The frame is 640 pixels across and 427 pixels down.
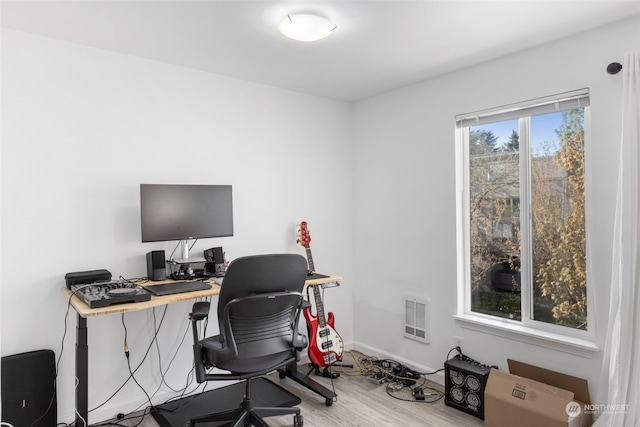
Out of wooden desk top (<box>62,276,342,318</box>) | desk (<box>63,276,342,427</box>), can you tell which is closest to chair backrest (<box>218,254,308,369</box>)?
wooden desk top (<box>62,276,342,318</box>)

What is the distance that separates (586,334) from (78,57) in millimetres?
3655

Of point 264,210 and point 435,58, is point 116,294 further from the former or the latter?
point 435,58

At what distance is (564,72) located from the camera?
249cm

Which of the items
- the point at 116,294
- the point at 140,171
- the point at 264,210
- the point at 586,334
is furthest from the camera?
the point at 264,210

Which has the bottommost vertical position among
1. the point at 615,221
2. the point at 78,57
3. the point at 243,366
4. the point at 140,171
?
the point at 243,366

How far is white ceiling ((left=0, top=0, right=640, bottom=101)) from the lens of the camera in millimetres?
2086

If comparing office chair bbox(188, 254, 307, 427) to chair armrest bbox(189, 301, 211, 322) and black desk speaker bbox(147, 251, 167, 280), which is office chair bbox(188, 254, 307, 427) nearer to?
chair armrest bbox(189, 301, 211, 322)

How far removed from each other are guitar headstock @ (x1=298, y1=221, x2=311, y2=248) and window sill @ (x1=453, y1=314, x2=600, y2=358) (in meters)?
1.35

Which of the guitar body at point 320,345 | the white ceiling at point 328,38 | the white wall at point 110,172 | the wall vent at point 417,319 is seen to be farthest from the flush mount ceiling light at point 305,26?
the wall vent at point 417,319

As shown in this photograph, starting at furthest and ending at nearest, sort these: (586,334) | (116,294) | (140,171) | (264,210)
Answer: (264,210), (140,171), (586,334), (116,294)

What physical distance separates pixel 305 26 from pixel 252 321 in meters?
1.66

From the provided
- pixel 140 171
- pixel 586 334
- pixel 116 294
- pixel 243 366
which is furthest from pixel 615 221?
pixel 140 171

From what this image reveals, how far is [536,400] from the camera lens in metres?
2.26

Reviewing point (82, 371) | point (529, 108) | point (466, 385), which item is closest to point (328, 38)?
point (529, 108)
